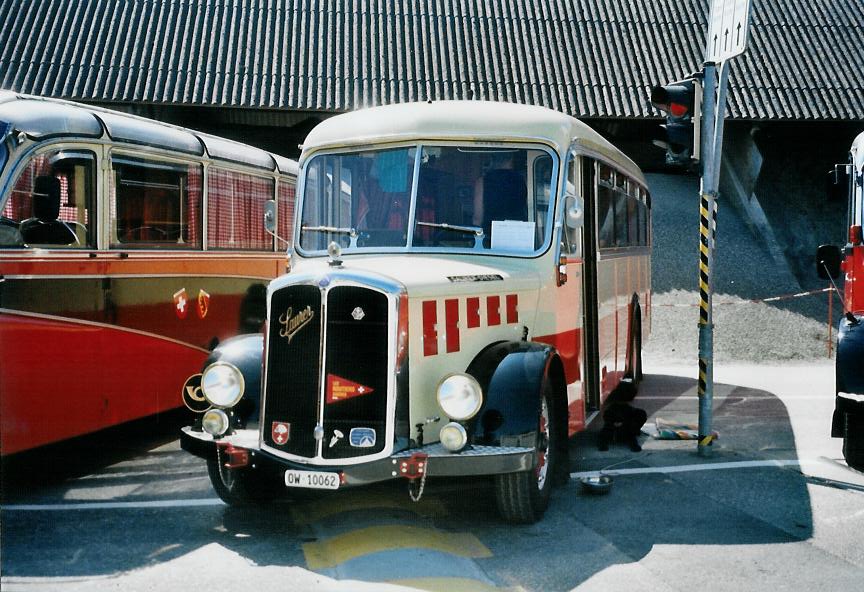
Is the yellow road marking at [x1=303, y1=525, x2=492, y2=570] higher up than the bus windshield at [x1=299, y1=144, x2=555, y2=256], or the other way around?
the bus windshield at [x1=299, y1=144, x2=555, y2=256]

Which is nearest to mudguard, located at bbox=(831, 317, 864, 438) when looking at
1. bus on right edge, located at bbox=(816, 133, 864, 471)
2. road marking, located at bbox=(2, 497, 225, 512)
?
A: bus on right edge, located at bbox=(816, 133, 864, 471)

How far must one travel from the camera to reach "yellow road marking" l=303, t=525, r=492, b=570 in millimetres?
5973

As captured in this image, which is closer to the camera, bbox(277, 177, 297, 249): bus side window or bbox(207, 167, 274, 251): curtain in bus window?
bbox(207, 167, 274, 251): curtain in bus window

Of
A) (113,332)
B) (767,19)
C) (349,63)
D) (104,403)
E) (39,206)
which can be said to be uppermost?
(767,19)

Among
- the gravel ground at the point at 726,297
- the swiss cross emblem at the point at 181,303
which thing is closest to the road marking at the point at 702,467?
the swiss cross emblem at the point at 181,303

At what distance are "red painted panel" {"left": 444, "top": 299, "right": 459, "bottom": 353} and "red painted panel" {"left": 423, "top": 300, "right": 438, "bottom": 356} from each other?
12 cm

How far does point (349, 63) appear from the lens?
22453 millimetres

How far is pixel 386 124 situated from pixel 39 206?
2.60m

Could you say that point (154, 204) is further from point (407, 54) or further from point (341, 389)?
point (407, 54)

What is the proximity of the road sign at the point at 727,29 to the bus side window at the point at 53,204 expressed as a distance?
542 cm

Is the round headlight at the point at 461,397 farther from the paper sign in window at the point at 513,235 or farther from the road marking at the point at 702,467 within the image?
A: the road marking at the point at 702,467

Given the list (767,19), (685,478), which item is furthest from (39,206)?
(767,19)

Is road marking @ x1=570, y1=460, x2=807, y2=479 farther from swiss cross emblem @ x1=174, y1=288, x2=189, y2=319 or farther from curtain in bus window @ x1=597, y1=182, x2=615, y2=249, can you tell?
swiss cross emblem @ x1=174, y1=288, x2=189, y2=319

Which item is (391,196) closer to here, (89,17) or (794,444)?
(794,444)
